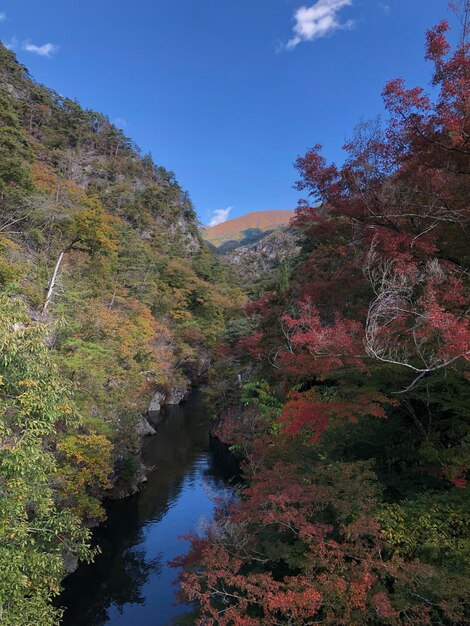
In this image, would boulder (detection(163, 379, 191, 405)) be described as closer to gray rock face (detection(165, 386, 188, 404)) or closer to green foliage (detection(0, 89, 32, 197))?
gray rock face (detection(165, 386, 188, 404))

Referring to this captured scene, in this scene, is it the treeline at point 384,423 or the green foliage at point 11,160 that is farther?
the green foliage at point 11,160

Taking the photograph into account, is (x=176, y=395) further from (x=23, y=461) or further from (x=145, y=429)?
(x=23, y=461)

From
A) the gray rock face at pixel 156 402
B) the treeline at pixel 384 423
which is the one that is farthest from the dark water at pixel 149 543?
the gray rock face at pixel 156 402

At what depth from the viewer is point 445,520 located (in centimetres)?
576

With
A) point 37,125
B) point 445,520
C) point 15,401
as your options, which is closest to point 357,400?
point 445,520

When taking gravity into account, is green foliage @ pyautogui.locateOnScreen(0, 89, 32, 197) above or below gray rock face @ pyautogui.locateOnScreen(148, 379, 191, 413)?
above

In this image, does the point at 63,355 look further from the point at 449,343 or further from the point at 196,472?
the point at 449,343

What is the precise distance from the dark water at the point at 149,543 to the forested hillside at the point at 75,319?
1.16 metres

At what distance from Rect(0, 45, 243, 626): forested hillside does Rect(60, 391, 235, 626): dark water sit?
1165 mm

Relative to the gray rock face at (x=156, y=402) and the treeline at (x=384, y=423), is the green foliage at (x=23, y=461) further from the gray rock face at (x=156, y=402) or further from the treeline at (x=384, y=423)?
the gray rock face at (x=156, y=402)

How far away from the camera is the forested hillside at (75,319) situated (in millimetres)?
6973

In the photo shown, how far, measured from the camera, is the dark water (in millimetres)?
11518

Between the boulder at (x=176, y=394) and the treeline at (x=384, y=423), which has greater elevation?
the treeline at (x=384, y=423)

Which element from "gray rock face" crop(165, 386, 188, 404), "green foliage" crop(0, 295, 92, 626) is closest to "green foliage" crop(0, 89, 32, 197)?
"green foliage" crop(0, 295, 92, 626)
